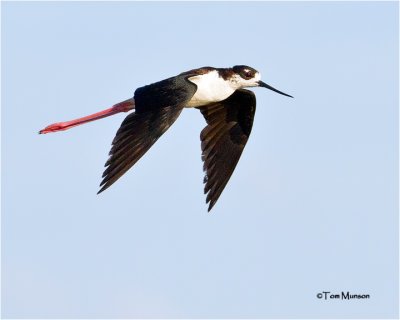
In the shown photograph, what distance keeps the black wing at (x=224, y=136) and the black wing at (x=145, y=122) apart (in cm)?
146

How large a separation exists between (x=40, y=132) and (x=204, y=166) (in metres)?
2.15

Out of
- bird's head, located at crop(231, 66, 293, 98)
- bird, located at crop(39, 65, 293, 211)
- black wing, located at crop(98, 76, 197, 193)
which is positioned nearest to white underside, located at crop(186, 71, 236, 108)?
bird, located at crop(39, 65, 293, 211)

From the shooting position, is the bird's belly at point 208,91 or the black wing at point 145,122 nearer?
the black wing at point 145,122

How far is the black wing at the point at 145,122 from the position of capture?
1263 centimetres

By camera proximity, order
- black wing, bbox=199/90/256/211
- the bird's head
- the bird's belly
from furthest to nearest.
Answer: the bird's head → black wing, bbox=199/90/256/211 → the bird's belly

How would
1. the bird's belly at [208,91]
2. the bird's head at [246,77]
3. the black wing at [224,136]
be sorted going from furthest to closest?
1. the bird's head at [246,77]
2. the black wing at [224,136]
3. the bird's belly at [208,91]

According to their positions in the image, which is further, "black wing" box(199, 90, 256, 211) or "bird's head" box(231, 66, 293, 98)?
"bird's head" box(231, 66, 293, 98)

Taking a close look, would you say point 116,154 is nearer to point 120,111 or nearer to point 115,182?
point 115,182

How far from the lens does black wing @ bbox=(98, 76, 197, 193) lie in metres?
12.6

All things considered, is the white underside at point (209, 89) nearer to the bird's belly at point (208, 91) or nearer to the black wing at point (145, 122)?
the bird's belly at point (208, 91)

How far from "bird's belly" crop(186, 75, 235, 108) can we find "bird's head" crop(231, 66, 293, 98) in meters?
0.16

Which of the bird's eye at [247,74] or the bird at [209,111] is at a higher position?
the bird's eye at [247,74]

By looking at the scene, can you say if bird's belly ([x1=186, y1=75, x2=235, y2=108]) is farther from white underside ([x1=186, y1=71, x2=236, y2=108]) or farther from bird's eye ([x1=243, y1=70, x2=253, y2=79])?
bird's eye ([x1=243, y1=70, x2=253, y2=79])

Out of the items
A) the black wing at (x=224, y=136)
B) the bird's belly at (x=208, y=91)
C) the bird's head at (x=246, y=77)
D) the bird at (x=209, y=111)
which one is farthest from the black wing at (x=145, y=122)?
the black wing at (x=224, y=136)
